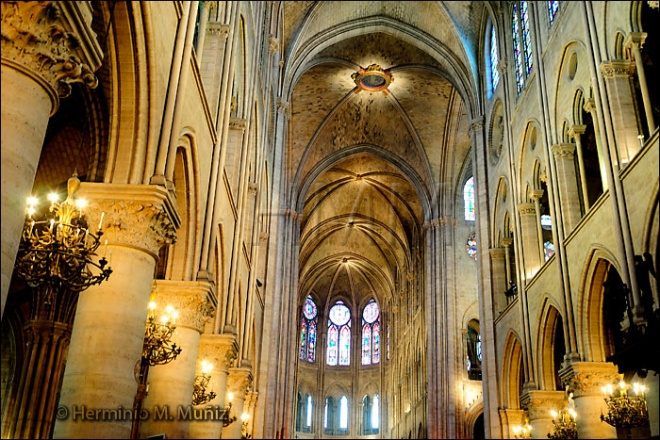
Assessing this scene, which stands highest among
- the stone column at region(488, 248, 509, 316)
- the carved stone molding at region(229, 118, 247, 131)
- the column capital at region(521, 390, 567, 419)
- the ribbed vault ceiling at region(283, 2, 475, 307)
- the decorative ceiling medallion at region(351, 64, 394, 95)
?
the decorative ceiling medallion at region(351, 64, 394, 95)

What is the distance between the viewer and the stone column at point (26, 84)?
183 inches

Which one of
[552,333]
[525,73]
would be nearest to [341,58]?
[525,73]

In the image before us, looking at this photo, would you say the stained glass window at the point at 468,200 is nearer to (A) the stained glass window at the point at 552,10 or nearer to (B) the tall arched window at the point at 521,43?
(B) the tall arched window at the point at 521,43

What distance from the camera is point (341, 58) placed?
29391 mm

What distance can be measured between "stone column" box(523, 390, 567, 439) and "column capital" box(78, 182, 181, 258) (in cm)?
1258

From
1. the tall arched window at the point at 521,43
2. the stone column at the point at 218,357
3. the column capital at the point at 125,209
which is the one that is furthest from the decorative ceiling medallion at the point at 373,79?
the column capital at the point at 125,209

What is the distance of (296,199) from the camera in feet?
110

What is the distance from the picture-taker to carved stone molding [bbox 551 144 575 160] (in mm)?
16125

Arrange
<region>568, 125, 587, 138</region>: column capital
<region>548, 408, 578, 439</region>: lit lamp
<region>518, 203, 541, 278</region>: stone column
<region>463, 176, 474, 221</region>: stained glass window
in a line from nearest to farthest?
<region>568, 125, 587, 138</region>: column capital, <region>548, 408, 578, 439</region>: lit lamp, <region>518, 203, 541, 278</region>: stone column, <region>463, 176, 474, 221</region>: stained glass window

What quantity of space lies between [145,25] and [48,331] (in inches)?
375

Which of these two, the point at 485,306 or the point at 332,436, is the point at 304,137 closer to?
the point at 485,306

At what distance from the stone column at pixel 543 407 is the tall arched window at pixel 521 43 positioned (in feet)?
28.3

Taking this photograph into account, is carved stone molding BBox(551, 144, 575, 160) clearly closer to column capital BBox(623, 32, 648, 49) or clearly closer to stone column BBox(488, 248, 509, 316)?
column capital BBox(623, 32, 648, 49)

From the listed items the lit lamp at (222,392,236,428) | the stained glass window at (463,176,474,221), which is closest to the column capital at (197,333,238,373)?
the lit lamp at (222,392,236,428)
